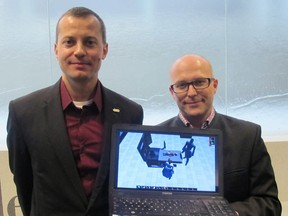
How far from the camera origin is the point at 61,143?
1.35 metres

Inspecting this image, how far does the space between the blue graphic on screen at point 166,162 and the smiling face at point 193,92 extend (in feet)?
0.69

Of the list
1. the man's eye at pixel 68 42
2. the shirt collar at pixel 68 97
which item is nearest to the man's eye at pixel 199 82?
the shirt collar at pixel 68 97

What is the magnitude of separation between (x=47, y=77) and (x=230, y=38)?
4.69 ft

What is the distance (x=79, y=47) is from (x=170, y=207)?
631 mm

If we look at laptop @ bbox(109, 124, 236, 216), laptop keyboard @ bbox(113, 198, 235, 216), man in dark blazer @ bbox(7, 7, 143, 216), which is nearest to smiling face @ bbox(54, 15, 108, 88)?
man in dark blazer @ bbox(7, 7, 143, 216)

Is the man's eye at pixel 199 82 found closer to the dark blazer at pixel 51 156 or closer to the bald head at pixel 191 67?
the bald head at pixel 191 67

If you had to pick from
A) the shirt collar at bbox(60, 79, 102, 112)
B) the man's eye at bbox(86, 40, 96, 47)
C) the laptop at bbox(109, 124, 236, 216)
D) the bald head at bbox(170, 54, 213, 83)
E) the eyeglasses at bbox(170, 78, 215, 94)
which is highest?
the man's eye at bbox(86, 40, 96, 47)

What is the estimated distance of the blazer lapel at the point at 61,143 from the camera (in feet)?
4.38

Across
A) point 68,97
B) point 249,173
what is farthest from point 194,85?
point 68,97

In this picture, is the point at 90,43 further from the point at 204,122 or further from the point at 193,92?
the point at 204,122

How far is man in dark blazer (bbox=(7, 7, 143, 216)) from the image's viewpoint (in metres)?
1.34

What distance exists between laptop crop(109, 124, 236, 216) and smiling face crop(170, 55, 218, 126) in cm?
21

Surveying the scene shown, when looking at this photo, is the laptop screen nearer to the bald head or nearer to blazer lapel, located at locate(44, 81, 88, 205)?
blazer lapel, located at locate(44, 81, 88, 205)

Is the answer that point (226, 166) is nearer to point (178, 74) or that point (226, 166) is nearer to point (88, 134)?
point (178, 74)
